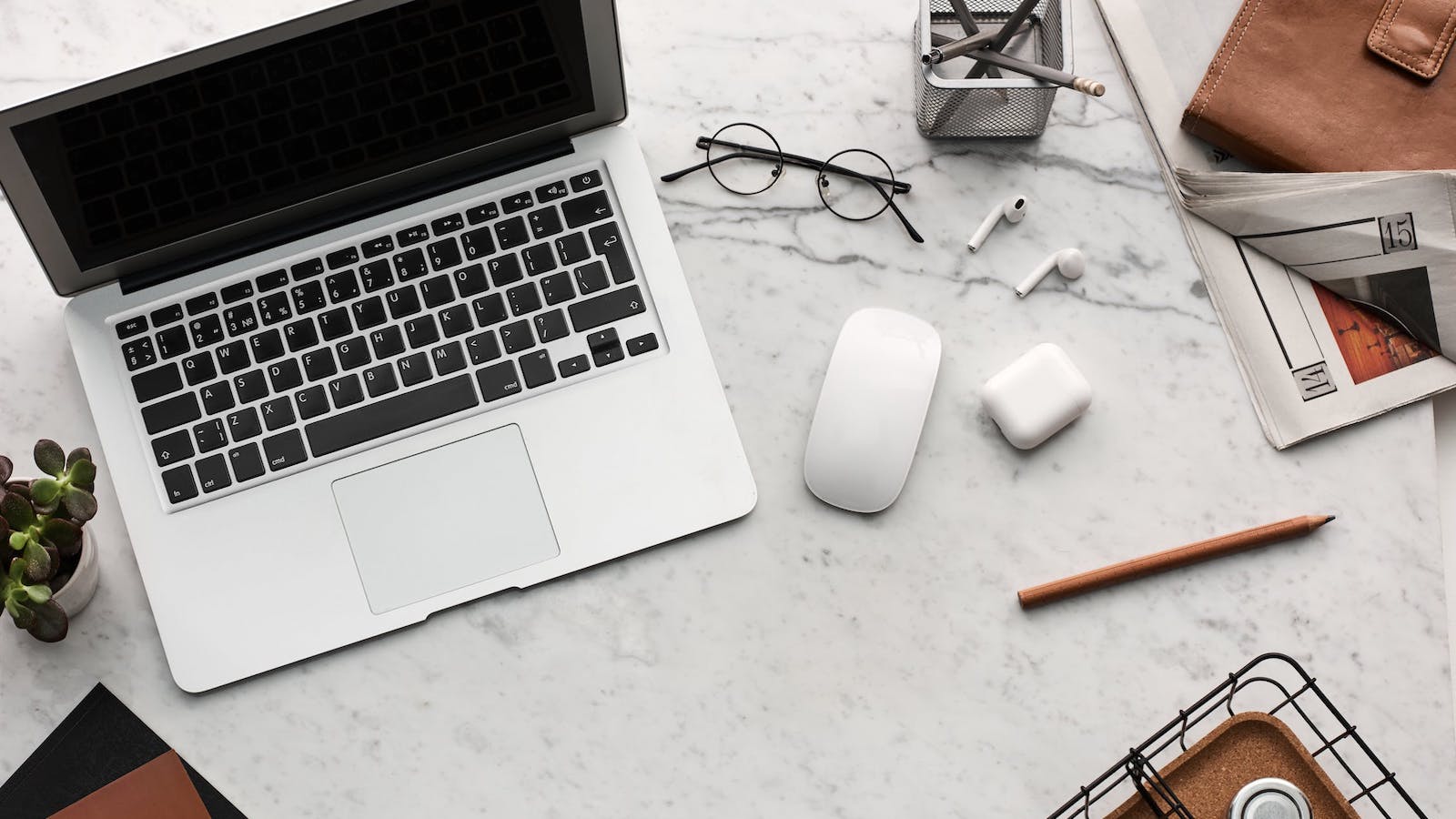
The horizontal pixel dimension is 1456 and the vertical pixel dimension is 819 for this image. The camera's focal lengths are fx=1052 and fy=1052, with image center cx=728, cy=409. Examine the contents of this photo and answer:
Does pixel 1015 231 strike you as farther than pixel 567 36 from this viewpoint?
Yes

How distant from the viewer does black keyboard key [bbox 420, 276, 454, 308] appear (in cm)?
86

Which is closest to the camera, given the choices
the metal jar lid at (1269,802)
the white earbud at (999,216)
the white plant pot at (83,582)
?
the metal jar lid at (1269,802)

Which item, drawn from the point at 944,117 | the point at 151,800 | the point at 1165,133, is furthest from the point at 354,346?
the point at 1165,133

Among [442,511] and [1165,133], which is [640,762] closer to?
[442,511]

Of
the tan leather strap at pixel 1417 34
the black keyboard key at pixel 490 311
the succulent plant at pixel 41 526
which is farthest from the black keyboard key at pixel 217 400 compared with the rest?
the tan leather strap at pixel 1417 34

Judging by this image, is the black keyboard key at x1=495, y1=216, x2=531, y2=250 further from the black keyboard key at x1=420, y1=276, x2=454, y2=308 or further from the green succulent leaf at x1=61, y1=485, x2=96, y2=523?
the green succulent leaf at x1=61, y1=485, x2=96, y2=523

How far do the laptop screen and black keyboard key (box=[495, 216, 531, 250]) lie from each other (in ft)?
0.21

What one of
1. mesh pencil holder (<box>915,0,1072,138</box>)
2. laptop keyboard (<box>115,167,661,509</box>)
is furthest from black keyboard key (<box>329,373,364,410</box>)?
mesh pencil holder (<box>915,0,1072,138</box>)

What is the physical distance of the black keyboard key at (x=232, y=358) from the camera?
846mm

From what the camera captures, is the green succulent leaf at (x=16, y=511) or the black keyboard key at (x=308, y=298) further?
the black keyboard key at (x=308, y=298)

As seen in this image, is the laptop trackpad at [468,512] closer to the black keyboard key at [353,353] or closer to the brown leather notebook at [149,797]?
the black keyboard key at [353,353]

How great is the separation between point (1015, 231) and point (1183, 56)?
22 cm

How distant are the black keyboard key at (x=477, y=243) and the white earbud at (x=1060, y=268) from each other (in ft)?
1.49

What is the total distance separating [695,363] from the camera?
2.84ft
